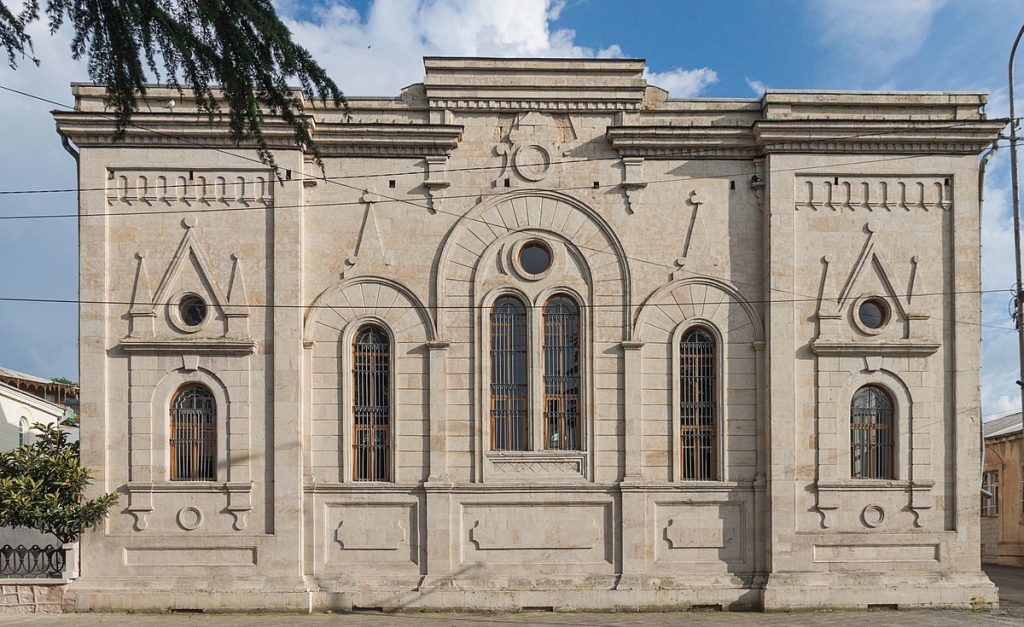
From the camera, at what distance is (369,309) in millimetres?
18047

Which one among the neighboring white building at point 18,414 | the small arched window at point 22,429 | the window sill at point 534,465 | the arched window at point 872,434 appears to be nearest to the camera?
the window sill at point 534,465

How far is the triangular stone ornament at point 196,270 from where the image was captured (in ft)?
58.0

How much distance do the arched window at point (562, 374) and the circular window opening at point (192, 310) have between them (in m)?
6.60

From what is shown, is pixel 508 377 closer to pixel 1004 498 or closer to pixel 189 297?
pixel 189 297

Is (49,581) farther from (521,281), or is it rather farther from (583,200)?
(583,200)

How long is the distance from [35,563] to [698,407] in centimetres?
1293

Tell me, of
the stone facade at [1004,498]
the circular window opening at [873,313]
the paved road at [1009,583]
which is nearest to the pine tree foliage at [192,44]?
the circular window opening at [873,313]

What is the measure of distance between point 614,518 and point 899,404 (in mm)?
5941

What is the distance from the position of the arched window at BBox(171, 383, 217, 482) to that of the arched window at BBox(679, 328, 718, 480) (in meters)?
9.02

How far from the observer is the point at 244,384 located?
57.8 feet

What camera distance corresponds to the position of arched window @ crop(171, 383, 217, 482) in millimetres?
17656

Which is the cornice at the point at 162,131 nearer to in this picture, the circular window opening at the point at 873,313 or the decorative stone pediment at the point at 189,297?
the decorative stone pediment at the point at 189,297

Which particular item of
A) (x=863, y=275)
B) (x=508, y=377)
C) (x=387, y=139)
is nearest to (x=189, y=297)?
(x=387, y=139)

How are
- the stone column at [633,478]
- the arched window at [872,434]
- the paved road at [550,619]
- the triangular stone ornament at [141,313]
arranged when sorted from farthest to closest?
the arched window at [872,434]
the stone column at [633,478]
the triangular stone ornament at [141,313]
the paved road at [550,619]
